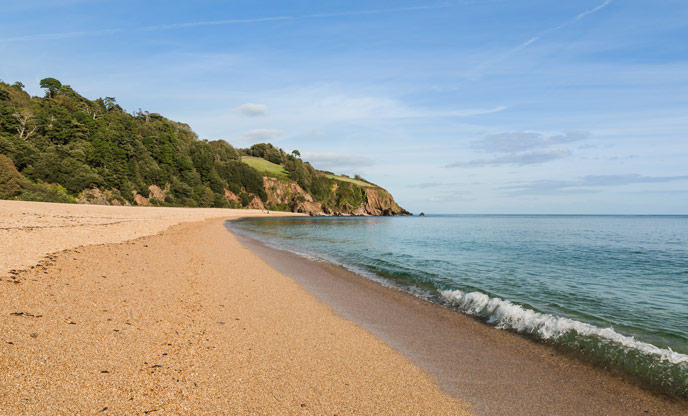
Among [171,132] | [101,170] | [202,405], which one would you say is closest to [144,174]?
[101,170]

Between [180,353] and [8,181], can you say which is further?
[8,181]

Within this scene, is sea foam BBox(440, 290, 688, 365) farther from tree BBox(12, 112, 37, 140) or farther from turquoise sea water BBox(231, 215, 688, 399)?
tree BBox(12, 112, 37, 140)

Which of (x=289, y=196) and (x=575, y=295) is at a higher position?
(x=289, y=196)

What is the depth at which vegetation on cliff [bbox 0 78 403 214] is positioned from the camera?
169 ft

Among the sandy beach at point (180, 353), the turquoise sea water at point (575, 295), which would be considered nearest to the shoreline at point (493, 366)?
the sandy beach at point (180, 353)

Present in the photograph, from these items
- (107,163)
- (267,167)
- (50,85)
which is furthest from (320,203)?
(50,85)

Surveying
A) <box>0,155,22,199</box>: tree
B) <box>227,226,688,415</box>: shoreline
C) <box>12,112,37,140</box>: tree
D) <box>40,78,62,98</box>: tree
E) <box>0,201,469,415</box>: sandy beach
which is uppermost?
<box>40,78,62,98</box>: tree

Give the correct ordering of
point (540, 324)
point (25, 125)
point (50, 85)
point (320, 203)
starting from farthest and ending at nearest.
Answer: point (320, 203)
point (50, 85)
point (25, 125)
point (540, 324)

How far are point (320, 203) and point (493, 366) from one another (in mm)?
138508

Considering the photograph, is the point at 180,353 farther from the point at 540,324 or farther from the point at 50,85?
the point at 50,85

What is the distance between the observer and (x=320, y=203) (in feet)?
471

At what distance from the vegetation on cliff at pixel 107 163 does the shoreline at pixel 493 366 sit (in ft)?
177

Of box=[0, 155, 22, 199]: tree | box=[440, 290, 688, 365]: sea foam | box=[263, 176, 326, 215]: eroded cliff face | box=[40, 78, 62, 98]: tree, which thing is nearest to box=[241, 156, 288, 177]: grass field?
box=[263, 176, 326, 215]: eroded cliff face

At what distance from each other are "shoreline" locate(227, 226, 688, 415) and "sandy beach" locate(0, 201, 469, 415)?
0.47 meters
